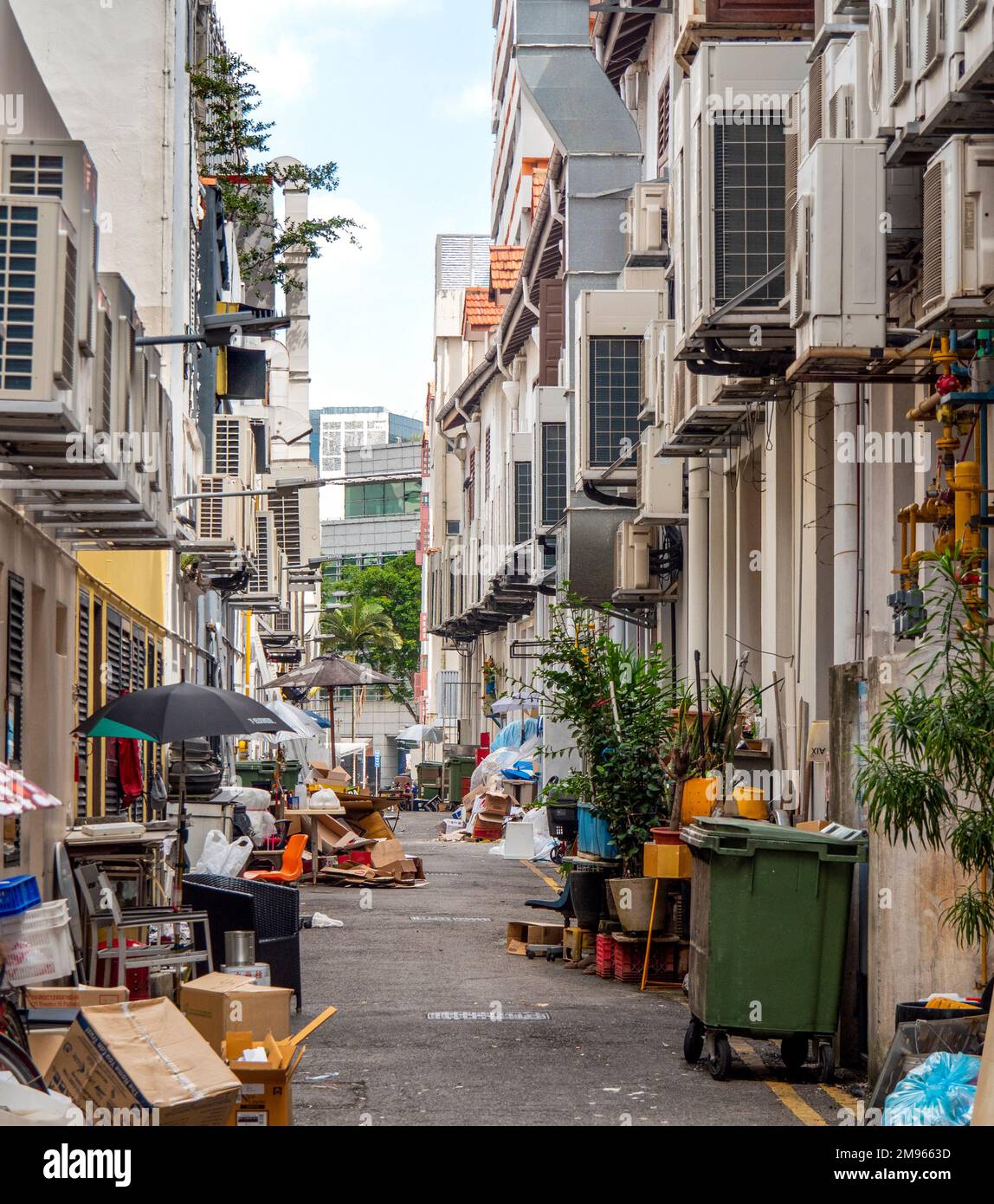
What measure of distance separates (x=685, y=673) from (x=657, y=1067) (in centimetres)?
1140

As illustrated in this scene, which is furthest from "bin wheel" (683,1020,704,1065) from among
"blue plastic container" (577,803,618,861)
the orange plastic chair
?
the orange plastic chair

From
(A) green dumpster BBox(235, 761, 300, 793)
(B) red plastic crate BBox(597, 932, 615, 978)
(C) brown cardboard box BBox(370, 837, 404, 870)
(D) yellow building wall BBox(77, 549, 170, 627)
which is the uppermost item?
(D) yellow building wall BBox(77, 549, 170, 627)

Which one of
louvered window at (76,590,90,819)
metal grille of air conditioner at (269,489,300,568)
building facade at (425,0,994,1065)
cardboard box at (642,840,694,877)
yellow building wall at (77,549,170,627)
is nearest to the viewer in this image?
building facade at (425,0,994,1065)

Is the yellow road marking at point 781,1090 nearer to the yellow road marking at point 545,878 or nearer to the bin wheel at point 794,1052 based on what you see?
the bin wheel at point 794,1052

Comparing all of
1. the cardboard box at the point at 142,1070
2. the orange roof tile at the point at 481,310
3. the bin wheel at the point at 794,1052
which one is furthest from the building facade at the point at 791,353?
the orange roof tile at the point at 481,310

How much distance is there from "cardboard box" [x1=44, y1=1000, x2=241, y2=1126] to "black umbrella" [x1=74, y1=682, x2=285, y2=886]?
492 centimetres

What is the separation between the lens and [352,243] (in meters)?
37.4

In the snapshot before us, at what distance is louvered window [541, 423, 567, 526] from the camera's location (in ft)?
105

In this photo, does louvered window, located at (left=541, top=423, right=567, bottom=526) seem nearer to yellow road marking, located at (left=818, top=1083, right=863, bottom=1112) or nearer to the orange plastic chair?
the orange plastic chair

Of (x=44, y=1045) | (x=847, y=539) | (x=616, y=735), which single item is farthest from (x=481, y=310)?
(x=44, y=1045)

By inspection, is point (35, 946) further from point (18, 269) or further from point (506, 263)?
point (506, 263)

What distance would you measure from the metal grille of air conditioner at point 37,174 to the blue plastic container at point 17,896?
4.12 m
